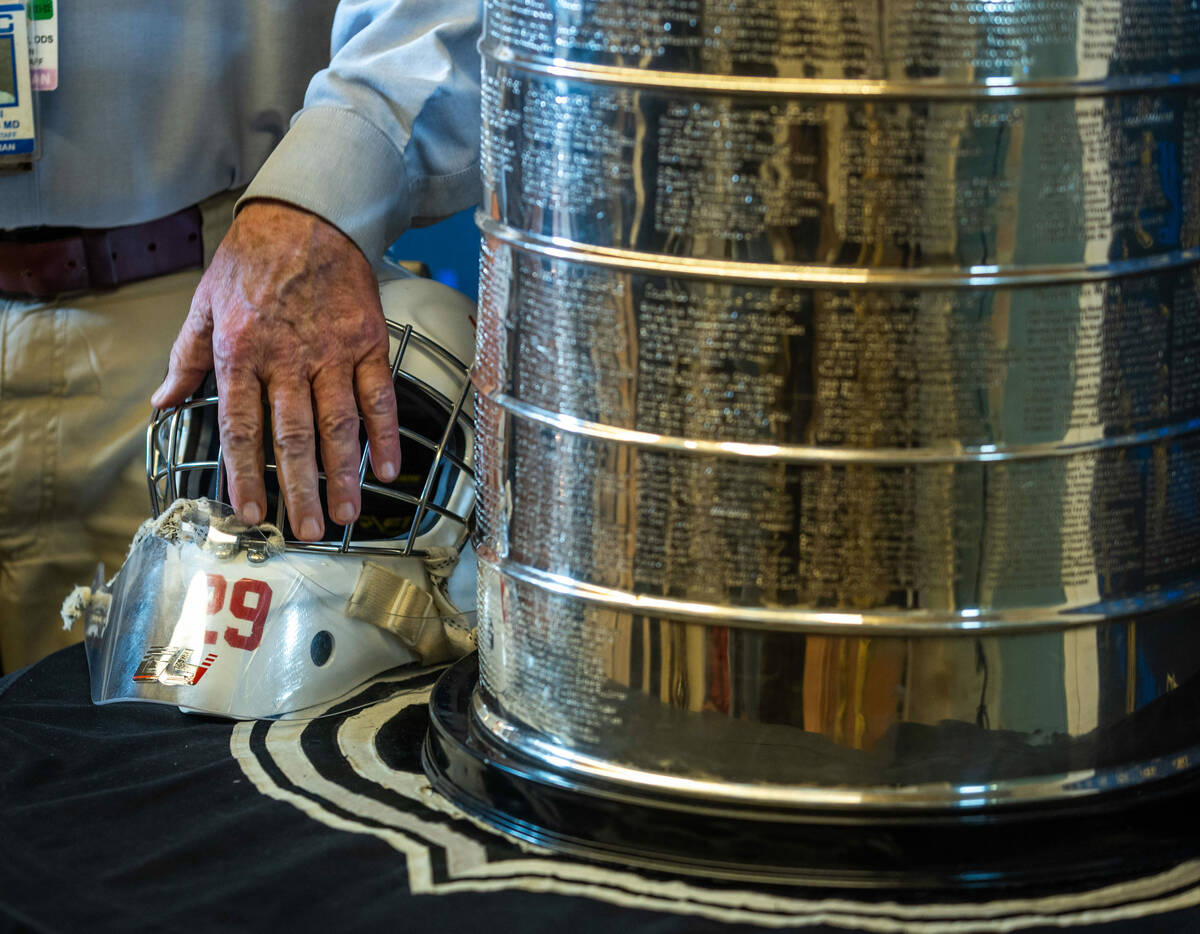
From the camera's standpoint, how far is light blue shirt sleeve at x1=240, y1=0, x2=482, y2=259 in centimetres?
102

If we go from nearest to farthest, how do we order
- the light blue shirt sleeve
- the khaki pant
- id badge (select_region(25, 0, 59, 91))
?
the light blue shirt sleeve
id badge (select_region(25, 0, 59, 91))
the khaki pant

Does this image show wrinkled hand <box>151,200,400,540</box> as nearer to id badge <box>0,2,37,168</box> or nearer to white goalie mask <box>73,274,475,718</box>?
white goalie mask <box>73,274,475,718</box>

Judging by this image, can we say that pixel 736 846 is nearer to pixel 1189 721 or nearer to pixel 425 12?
pixel 1189 721

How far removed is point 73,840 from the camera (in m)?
0.75

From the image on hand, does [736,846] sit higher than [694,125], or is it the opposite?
[694,125]

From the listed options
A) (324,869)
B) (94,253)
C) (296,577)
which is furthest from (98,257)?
(324,869)

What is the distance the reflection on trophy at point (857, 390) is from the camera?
0.64 m

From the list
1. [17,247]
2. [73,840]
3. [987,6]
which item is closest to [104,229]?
[17,247]

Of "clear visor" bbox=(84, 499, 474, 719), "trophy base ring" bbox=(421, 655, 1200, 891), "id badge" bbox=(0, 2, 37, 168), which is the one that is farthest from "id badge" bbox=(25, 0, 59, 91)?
"trophy base ring" bbox=(421, 655, 1200, 891)

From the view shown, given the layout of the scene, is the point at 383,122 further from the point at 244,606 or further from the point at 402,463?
the point at 244,606

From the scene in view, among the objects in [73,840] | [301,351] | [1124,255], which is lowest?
[73,840]

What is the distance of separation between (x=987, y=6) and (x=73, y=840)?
66cm

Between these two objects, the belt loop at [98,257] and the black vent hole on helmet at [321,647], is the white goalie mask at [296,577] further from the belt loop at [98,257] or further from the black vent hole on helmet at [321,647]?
the belt loop at [98,257]

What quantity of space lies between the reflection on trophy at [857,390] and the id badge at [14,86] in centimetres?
75
